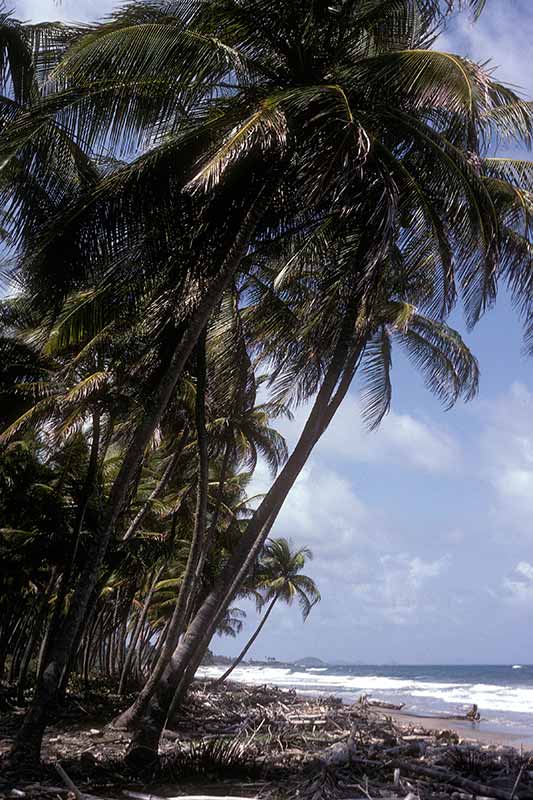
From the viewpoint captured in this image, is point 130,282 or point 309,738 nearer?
point 130,282

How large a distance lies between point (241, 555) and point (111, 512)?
6.55 feet

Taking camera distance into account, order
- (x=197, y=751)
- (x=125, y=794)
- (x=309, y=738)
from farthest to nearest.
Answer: (x=309, y=738) → (x=197, y=751) → (x=125, y=794)

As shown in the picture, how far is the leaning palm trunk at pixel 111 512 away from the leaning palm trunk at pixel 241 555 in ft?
4.08

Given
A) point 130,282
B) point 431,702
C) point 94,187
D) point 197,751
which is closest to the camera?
point 197,751

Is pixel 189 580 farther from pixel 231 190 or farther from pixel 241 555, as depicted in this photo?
pixel 231 190

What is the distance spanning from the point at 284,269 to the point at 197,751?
709 cm

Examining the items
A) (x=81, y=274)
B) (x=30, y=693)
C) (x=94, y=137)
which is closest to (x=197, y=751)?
(x=81, y=274)

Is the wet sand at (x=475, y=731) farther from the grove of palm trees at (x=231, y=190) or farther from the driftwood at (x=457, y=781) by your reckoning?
the grove of palm trees at (x=231, y=190)

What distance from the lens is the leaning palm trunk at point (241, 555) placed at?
848 centimetres

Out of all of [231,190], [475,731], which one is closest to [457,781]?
[231,190]

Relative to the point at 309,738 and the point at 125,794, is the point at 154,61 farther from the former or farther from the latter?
the point at 309,738

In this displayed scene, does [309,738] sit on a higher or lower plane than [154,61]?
lower

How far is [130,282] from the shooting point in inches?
378

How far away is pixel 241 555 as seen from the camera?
30.8 ft
